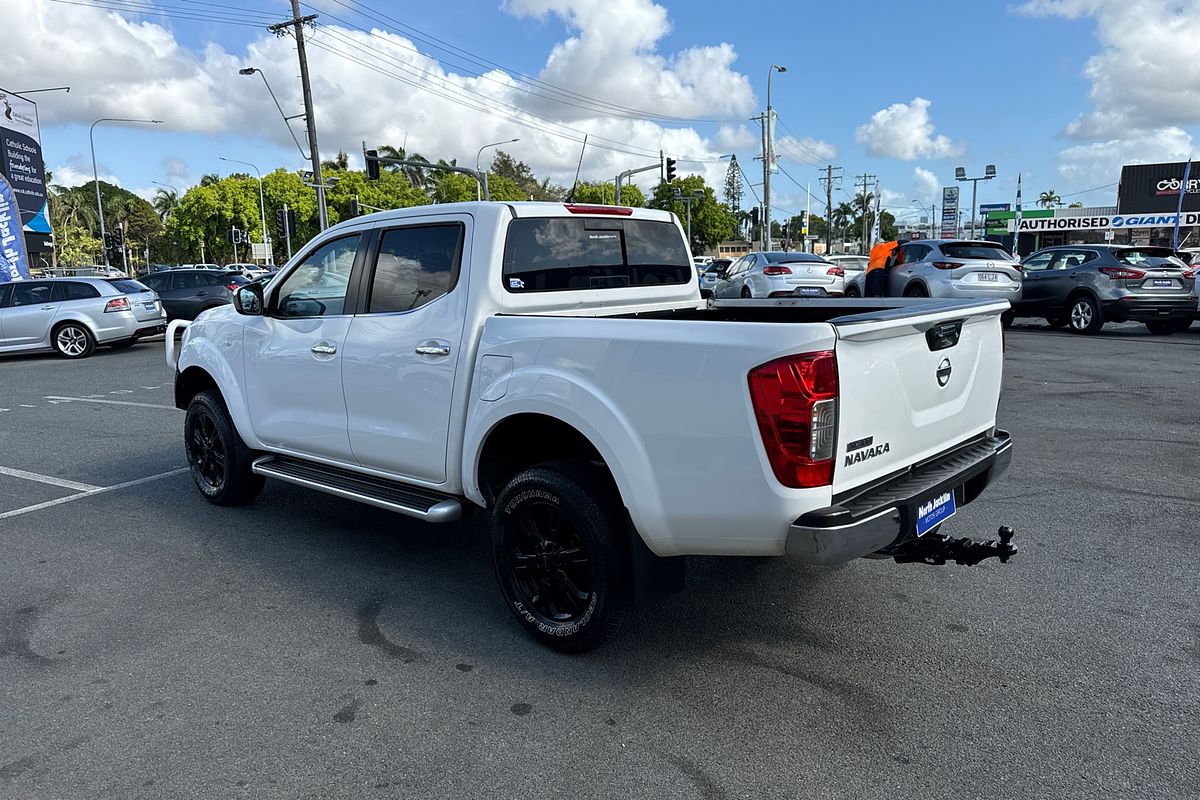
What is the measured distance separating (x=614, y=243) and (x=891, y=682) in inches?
103

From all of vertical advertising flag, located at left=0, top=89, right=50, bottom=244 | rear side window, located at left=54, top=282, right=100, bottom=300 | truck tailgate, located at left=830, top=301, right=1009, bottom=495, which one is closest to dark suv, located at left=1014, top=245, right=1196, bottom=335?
truck tailgate, located at left=830, top=301, right=1009, bottom=495

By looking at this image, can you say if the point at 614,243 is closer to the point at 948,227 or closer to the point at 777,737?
the point at 777,737

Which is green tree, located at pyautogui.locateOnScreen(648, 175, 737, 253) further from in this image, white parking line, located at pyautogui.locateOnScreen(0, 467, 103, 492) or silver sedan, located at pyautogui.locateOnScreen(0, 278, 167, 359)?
white parking line, located at pyautogui.locateOnScreen(0, 467, 103, 492)

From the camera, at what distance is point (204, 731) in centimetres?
304

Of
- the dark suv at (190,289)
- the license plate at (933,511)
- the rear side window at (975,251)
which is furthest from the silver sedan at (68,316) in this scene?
the license plate at (933,511)

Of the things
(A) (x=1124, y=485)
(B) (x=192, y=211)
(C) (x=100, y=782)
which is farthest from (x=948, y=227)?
(C) (x=100, y=782)

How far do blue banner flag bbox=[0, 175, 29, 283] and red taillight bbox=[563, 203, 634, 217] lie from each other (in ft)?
87.2

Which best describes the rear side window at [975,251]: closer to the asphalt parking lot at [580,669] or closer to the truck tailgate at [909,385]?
the asphalt parking lot at [580,669]

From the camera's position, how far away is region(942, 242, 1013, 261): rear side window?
1636cm

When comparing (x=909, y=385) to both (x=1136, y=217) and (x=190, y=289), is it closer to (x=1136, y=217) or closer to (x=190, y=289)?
(x=190, y=289)

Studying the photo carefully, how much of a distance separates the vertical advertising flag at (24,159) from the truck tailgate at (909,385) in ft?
101

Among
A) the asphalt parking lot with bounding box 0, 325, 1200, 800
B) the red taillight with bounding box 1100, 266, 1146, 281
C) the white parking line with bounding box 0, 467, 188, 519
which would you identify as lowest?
the asphalt parking lot with bounding box 0, 325, 1200, 800

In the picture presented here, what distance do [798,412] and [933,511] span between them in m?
0.93

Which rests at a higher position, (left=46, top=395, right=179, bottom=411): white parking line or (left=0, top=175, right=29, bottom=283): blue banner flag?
(left=0, top=175, right=29, bottom=283): blue banner flag
